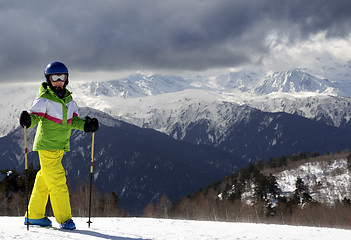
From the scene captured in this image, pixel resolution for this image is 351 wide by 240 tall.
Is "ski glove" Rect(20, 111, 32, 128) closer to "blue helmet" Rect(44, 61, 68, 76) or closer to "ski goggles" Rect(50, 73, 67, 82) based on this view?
"ski goggles" Rect(50, 73, 67, 82)

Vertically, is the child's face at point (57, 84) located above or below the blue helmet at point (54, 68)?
below

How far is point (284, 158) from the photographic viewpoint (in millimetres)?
179250

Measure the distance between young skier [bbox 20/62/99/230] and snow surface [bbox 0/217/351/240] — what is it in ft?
1.25

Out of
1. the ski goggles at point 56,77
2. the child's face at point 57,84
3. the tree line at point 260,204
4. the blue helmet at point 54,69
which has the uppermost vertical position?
the blue helmet at point 54,69

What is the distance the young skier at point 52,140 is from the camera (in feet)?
27.6

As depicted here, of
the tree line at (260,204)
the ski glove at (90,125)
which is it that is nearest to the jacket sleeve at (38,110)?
the ski glove at (90,125)

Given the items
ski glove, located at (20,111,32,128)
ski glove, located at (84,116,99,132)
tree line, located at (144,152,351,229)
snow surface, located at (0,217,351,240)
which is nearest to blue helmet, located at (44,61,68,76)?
ski glove, located at (20,111,32,128)

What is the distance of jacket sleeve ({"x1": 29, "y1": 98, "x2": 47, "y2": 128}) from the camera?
8.22 m

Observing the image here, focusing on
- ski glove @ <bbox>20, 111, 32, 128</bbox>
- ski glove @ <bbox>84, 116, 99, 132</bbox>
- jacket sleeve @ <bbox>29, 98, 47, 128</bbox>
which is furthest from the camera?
ski glove @ <bbox>84, 116, 99, 132</bbox>

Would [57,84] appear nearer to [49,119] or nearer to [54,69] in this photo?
[54,69]

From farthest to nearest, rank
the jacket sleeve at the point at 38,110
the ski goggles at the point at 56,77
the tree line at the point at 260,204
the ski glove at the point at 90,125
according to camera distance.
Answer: the tree line at the point at 260,204 < the ski glove at the point at 90,125 < the ski goggles at the point at 56,77 < the jacket sleeve at the point at 38,110

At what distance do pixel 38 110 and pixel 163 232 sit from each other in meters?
3.45

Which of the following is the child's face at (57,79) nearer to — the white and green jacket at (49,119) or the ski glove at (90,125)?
the white and green jacket at (49,119)

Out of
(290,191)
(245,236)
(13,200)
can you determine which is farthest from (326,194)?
(245,236)
